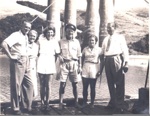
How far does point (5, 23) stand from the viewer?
6660mm

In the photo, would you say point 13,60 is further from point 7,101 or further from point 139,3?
point 139,3

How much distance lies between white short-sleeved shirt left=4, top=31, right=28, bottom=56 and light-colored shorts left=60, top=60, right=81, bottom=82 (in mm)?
897

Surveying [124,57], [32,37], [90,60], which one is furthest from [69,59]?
[124,57]

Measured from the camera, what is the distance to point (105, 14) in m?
7.10

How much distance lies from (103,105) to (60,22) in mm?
2052

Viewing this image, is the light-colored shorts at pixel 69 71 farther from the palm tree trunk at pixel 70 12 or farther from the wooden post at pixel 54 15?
the palm tree trunk at pixel 70 12

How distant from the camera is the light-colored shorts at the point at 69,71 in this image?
22.3 ft

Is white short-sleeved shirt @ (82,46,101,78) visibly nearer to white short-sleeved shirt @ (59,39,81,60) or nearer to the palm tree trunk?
white short-sleeved shirt @ (59,39,81,60)

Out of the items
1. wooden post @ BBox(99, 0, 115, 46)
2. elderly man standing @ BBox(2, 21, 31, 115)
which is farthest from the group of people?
wooden post @ BBox(99, 0, 115, 46)

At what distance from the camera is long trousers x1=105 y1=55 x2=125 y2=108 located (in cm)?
698

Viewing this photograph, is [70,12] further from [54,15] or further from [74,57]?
[74,57]

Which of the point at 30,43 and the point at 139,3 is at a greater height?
the point at 139,3

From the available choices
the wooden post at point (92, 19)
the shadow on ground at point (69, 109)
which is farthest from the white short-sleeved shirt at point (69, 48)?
the shadow on ground at point (69, 109)

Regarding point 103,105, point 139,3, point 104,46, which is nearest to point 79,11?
point 104,46
